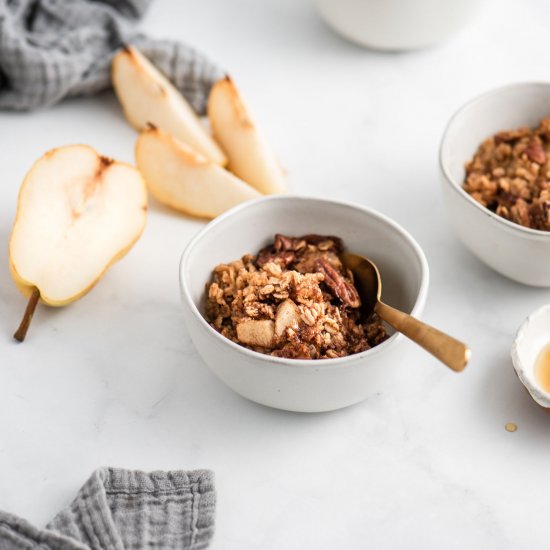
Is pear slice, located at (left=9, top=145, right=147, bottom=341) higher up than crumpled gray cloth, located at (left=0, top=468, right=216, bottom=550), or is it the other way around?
pear slice, located at (left=9, top=145, right=147, bottom=341)

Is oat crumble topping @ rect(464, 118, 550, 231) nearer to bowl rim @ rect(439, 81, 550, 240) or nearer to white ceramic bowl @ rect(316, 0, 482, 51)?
bowl rim @ rect(439, 81, 550, 240)

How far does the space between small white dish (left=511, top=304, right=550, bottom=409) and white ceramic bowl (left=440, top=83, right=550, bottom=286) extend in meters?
0.09

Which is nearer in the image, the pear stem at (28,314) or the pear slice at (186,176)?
the pear stem at (28,314)

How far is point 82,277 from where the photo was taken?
133 centimetres

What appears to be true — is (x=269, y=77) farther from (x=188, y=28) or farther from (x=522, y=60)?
(x=522, y=60)

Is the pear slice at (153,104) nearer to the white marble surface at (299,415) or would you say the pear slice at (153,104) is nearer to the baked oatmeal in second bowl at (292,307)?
the white marble surface at (299,415)

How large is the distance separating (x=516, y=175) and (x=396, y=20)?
504 millimetres

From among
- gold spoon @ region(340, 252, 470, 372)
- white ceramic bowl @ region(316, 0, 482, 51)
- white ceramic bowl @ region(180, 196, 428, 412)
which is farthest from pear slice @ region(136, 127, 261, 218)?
white ceramic bowl @ region(316, 0, 482, 51)

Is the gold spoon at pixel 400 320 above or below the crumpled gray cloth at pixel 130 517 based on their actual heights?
above

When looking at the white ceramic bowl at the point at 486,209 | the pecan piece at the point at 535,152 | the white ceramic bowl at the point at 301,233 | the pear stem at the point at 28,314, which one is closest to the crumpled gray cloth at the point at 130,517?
the white ceramic bowl at the point at 301,233

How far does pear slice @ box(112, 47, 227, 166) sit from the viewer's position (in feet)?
5.18

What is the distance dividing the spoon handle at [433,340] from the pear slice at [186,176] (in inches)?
17.0

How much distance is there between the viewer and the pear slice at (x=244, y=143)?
1534mm

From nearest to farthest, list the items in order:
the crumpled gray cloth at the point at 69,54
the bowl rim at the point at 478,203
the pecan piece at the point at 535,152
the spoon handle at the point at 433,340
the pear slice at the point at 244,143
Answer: the spoon handle at the point at 433,340 → the bowl rim at the point at 478,203 → the pecan piece at the point at 535,152 → the pear slice at the point at 244,143 → the crumpled gray cloth at the point at 69,54
